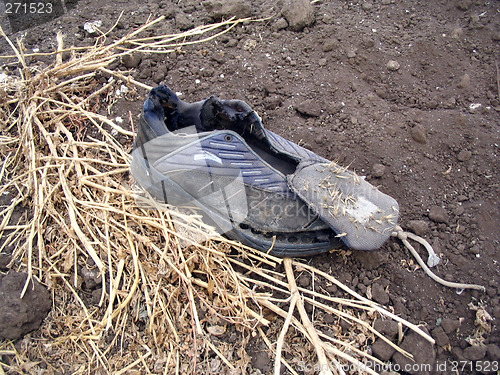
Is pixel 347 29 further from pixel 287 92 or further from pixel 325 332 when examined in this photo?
pixel 325 332

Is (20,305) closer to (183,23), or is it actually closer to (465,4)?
(183,23)

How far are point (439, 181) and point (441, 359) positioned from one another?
77cm

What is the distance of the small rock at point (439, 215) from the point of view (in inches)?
66.4

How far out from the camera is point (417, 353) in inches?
56.5

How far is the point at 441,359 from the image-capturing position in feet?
4.73

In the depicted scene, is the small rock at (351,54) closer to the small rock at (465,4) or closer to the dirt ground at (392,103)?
the dirt ground at (392,103)

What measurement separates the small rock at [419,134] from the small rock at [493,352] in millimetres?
934

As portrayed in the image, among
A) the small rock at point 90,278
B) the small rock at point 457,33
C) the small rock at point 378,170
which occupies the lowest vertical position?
the small rock at point 90,278

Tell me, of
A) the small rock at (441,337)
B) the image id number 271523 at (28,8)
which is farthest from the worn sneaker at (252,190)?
the image id number 271523 at (28,8)

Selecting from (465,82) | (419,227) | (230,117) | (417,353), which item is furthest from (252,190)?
(465,82)

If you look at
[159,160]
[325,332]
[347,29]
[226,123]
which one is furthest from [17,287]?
[347,29]

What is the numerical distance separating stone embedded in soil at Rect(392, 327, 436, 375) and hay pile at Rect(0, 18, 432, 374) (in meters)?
0.10

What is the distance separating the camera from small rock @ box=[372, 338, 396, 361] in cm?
145

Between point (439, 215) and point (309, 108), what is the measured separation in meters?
0.81
